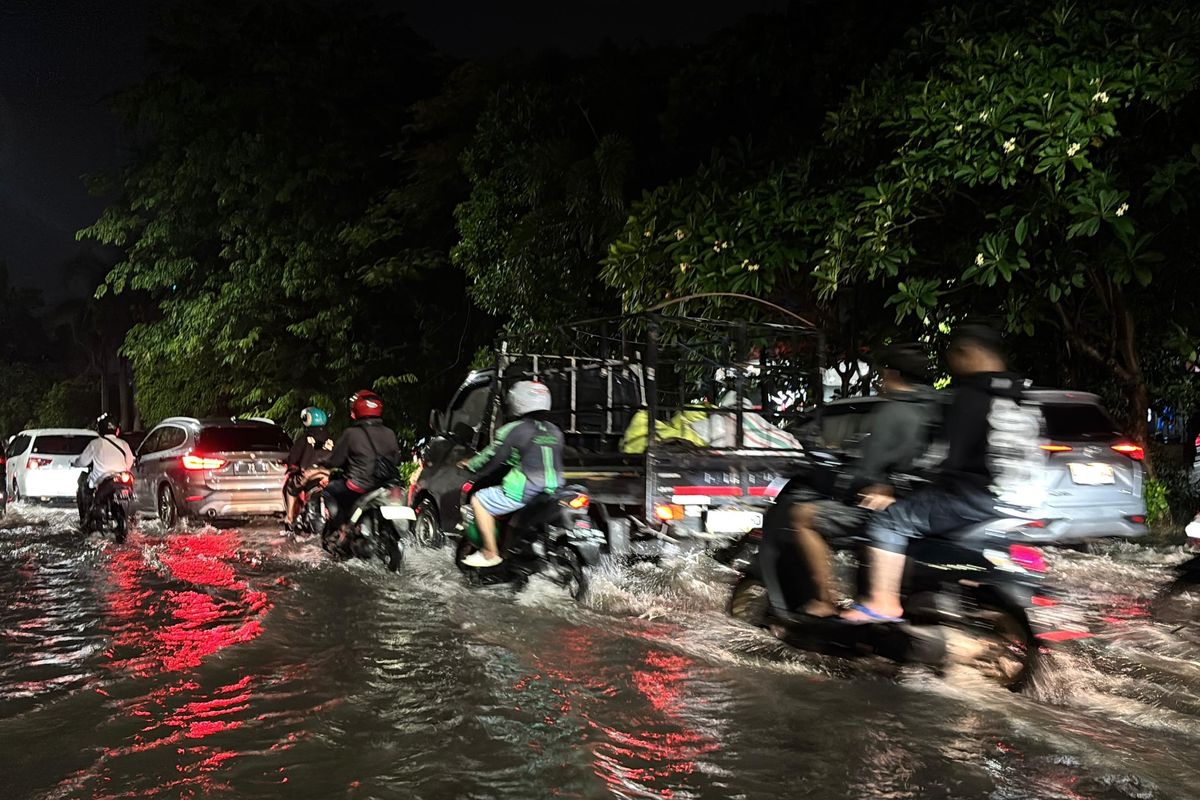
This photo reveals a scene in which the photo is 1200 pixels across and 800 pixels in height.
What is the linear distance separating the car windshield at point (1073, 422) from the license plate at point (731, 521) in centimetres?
304

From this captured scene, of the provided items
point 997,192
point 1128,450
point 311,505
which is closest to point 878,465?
point 1128,450

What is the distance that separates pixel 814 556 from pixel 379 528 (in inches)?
201

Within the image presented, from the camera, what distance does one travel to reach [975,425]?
546 centimetres

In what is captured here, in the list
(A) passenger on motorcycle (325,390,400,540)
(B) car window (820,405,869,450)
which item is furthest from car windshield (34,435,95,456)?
(B) car window (820,405,869,450)

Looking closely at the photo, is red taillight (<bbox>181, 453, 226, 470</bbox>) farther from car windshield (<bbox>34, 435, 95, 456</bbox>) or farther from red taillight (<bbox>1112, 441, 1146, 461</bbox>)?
red taillight (<bbox>1112, 441, 1146, 461</bbox>)

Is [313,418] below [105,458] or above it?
above

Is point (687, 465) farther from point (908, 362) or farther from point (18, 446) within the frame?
point (18, 446)

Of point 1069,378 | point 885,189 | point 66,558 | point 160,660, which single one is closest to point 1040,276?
point 885,189

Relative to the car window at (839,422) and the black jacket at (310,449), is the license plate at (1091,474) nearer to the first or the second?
the car window at (839,422)

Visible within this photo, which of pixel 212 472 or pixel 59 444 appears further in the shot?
pixel 59 444

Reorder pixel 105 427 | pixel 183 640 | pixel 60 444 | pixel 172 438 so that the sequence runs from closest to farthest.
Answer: pixel 183 640 < pixel 105 427 < pixel 172 438 < pixel 60 444

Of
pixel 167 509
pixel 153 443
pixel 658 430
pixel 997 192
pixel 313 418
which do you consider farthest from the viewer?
pixel 153 443

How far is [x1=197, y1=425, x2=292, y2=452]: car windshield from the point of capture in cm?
1429

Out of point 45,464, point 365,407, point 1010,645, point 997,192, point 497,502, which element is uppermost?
point 997,192
